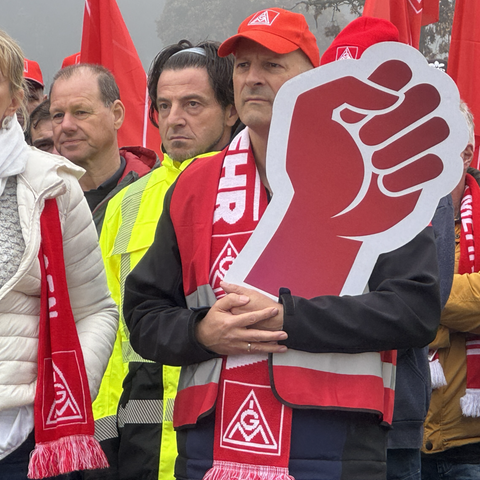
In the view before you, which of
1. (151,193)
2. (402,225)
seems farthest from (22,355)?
→ (151,193)

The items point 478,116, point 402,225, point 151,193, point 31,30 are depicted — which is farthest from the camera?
point 31,30

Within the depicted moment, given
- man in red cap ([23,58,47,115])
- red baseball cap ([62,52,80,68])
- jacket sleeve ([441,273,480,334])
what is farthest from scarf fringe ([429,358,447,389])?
red baseball cap ([62,52,80,68])

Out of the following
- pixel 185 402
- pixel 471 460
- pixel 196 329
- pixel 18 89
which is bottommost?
pixel 471 460

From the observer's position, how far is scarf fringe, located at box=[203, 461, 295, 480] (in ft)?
6.11

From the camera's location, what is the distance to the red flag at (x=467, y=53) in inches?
190

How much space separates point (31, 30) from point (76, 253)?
671 centimetres

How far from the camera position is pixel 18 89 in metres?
2.18

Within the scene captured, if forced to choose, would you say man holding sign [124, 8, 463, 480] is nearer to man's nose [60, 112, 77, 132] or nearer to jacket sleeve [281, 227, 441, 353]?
jacket sleeve [281, 227, 441, 353]

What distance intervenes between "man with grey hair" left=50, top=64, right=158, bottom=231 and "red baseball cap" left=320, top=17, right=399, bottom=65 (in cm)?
121

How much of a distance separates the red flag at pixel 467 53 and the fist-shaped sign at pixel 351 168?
2.91 meters

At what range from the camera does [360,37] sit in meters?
2.71

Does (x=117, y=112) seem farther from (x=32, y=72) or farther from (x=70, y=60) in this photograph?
(x=70, y=60)

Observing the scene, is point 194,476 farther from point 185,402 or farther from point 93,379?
point 93,379

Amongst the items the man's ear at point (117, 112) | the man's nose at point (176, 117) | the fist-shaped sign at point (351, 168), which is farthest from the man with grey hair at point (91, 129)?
the fist-shaped sign at point (351, 168)
